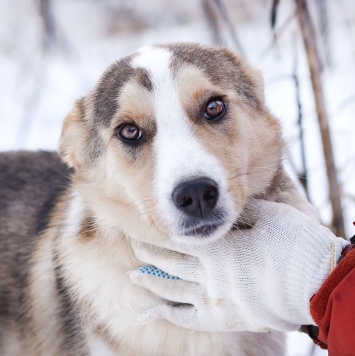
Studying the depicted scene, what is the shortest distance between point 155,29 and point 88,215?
4891mm

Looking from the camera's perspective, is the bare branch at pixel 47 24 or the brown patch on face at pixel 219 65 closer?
the brown patch on face at pixel 219 65

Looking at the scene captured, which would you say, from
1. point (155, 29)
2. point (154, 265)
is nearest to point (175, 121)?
point (154, 265)

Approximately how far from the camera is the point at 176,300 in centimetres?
207

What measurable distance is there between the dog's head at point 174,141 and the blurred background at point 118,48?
250 cm

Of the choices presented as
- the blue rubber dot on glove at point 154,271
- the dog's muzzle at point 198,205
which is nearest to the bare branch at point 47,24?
the blue rubber dot on glove at point 154,271

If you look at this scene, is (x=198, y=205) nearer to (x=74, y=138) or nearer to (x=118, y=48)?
(x=74, y=138)

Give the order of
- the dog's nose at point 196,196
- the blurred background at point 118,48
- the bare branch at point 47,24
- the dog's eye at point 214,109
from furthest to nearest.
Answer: the bare branch at point 47,24, the blurred background at point 118,48, the dog's eye at point 214,109, the dog's nose at point 196,196

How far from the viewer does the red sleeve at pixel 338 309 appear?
58.9 inches

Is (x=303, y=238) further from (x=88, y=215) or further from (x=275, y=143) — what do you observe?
(x=88, y=215)

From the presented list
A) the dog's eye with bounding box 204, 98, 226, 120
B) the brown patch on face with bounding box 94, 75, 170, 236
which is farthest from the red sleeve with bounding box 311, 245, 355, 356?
the dog's eye with bounding box 204, 98, 226, 120

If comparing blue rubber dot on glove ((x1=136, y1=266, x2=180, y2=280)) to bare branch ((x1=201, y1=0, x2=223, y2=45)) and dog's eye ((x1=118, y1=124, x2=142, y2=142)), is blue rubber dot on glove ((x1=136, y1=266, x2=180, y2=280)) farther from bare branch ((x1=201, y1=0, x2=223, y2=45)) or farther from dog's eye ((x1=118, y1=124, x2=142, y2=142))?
bare branch ((x1=201, y1=0, x2=223, y2=45))

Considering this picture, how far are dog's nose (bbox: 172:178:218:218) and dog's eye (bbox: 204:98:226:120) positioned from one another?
378mm

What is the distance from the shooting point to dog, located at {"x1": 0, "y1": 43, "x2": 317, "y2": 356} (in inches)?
72.7

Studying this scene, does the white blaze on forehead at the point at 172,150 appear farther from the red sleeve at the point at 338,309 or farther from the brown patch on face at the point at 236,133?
the red sleeve at the point at 338,309
